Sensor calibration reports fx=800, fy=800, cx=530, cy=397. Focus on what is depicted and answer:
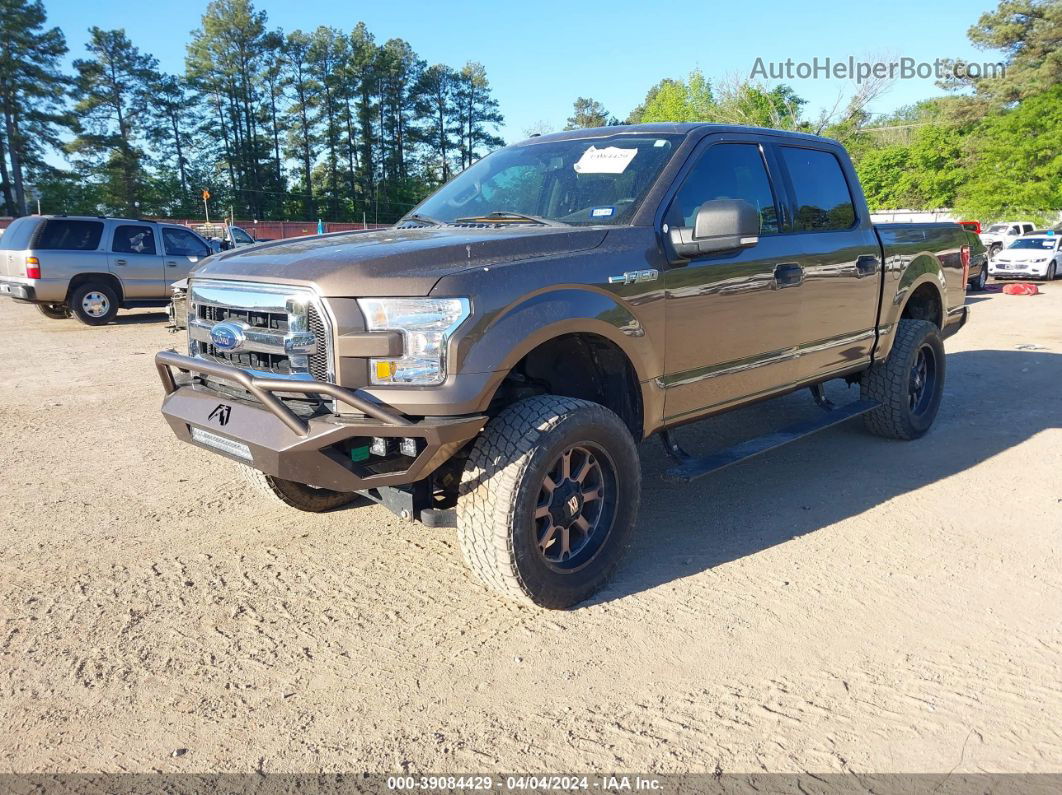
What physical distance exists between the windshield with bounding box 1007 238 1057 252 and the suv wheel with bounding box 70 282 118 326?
23731 millimetres

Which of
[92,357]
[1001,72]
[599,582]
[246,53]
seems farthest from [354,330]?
[246,53]

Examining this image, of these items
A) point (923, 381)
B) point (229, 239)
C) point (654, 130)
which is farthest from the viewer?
point (229, 239)

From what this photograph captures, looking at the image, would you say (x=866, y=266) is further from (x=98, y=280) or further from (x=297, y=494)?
(x=98, y=280)

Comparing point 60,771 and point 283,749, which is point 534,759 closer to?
point 283,749

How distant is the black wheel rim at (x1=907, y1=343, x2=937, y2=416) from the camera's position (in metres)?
5.99

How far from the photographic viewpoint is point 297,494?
166 inches

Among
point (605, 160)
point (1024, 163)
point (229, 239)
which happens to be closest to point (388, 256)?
point (605, 160)

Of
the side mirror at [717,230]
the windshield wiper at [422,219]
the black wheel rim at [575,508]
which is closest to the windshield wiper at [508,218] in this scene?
the windshield wiper at [422,219]

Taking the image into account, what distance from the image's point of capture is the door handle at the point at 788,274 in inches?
171

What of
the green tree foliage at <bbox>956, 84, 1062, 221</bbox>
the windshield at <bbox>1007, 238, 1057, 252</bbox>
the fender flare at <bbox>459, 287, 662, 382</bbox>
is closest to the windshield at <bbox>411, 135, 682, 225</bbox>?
the fender flare at <bbox>459, 287, 662, 382</bbox>

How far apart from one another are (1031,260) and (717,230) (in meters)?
23.5

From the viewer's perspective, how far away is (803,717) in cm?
266

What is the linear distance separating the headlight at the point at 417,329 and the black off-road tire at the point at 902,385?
3.84m

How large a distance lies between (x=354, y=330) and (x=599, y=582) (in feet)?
4.99
